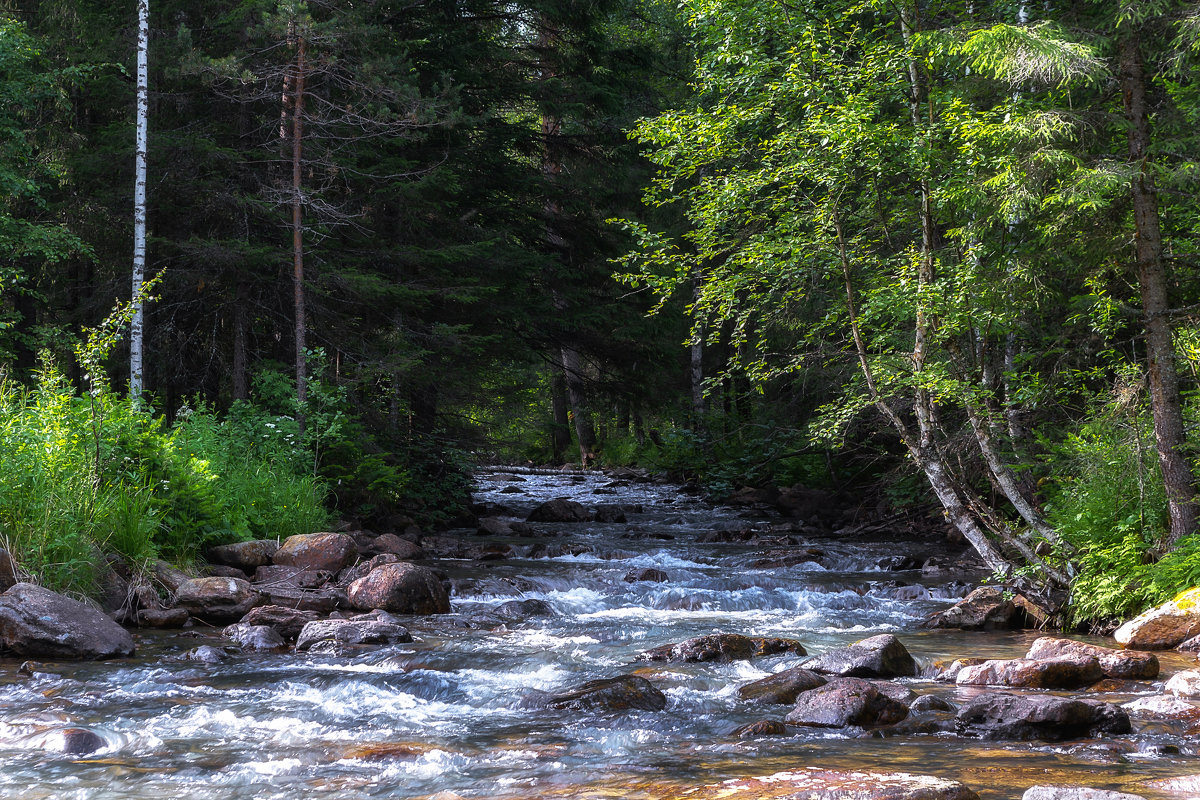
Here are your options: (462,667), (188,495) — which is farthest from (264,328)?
(462,667)

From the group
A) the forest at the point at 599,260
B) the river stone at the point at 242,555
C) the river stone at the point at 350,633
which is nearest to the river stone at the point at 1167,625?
the forest at the point at 599,260

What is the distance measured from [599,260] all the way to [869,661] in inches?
630

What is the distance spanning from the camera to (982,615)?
954 centimetres

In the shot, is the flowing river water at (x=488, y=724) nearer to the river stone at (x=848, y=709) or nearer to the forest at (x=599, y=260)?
the river stone at (x=848, y=709)

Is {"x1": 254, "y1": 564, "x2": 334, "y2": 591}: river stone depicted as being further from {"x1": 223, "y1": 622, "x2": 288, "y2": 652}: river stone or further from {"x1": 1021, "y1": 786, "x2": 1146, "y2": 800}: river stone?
{"x1": 1021, "y1": 786, "x2": 1146, "y2": 800}: river stone

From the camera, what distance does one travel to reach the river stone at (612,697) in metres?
6.40

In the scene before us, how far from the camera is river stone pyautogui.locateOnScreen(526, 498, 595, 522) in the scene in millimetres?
19031

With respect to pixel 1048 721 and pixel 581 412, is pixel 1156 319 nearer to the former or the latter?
pixel 1048 721

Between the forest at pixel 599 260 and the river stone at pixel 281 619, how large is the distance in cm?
162

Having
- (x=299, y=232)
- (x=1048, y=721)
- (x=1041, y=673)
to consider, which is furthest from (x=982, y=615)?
(x=299, y=232)

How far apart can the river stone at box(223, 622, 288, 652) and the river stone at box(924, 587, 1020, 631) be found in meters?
6.73

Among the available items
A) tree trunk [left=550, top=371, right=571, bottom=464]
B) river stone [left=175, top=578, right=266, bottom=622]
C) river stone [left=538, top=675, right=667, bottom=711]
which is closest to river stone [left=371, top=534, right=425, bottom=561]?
river stone [left=175, top=578, right=266, bottom=622]

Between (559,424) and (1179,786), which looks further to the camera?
(559,424)

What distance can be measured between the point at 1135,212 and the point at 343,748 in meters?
8.74
